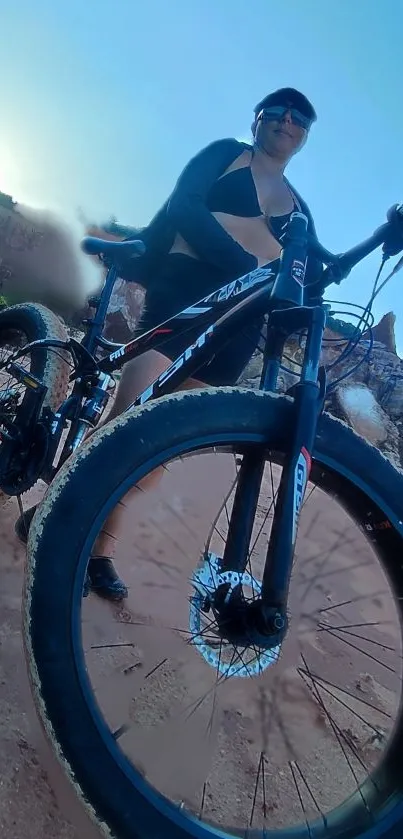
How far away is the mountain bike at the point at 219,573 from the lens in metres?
1.03

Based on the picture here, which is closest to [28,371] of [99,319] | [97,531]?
[99,319]

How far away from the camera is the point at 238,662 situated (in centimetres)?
145

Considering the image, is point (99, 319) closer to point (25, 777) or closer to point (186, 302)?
point (186, 302)

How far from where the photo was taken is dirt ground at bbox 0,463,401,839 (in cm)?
122

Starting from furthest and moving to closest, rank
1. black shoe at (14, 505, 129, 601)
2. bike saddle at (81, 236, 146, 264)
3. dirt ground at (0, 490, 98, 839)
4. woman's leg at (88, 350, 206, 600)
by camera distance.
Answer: bike saddle at (81, 236, 146, 264) → black shoe at (14, 505, 129, 601) → woman's leg at (88, 350, 206, 600) → dirt ground at (0, 490, 98, 839)

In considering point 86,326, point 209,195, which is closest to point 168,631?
point 86,326

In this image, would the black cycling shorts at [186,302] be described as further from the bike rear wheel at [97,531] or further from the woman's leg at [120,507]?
the bike rear wheel at [97,531]

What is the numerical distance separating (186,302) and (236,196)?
51 cm

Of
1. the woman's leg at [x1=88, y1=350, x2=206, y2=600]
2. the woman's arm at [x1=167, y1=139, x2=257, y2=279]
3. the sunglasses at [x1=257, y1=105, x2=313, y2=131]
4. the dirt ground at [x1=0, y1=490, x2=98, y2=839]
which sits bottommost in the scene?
the dirt ground at [x1=0, y1=490, x2=98, y2=839]

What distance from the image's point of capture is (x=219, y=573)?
1.47m

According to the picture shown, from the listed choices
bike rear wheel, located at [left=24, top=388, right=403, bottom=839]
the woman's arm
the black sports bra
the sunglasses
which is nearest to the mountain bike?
bike rear wheel, located at [left=24, top=388, right=403, bottom=839]

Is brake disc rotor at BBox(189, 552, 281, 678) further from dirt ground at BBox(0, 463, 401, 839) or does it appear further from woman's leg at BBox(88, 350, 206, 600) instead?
woman's leg at BBox(88, 350, 206, 600)

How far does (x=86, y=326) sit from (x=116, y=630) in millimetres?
1441

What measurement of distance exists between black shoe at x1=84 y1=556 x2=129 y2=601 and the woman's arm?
1205 mm
